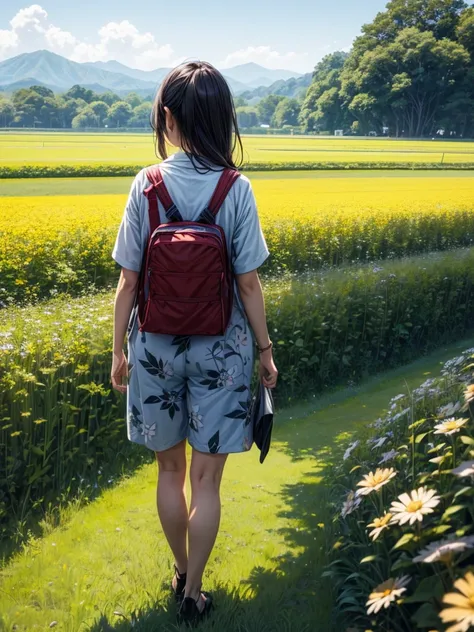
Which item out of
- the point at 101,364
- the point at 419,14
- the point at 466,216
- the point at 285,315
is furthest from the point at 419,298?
the point at 419,14

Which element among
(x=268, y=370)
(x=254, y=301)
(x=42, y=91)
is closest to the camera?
(x=254, y=301)

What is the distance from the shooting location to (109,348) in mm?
4391

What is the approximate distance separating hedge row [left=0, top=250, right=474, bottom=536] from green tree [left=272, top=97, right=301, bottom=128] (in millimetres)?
79696

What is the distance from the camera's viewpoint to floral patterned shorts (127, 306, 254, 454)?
2414 mm

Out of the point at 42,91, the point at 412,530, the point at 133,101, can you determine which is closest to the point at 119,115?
the point at 133,101

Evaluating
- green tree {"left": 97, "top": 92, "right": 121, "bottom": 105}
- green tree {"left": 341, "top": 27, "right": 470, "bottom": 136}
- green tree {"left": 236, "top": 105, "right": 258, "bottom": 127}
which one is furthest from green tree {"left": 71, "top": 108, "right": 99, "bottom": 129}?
green tree {"left": 236, "top": 105, "right": 258, "bottom": 127}

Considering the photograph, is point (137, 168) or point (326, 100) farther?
point (326, 100)

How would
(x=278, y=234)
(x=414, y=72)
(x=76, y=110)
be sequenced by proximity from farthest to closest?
1. (x=76, y=110)
2. (x=414, y=72)
3. (x=278, y=234)

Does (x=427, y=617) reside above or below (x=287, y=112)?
below

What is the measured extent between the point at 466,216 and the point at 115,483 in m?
9.95

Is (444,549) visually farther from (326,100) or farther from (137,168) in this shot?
(326,100)

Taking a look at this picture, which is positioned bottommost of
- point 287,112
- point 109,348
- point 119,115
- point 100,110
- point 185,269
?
point 109,348

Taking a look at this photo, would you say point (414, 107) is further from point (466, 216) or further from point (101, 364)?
point (101, 364)

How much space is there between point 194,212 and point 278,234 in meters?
7.76
